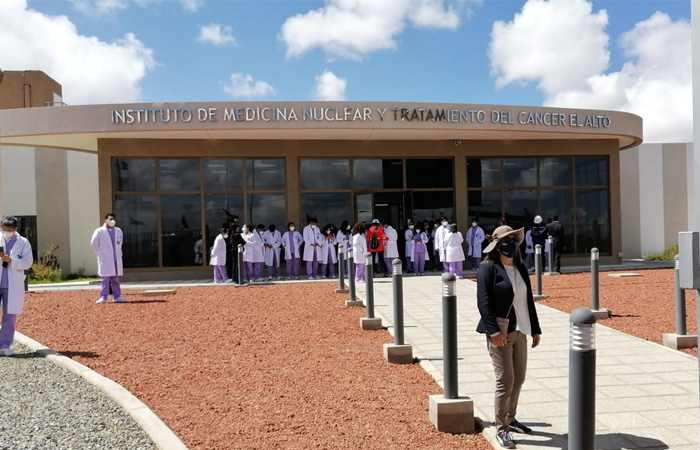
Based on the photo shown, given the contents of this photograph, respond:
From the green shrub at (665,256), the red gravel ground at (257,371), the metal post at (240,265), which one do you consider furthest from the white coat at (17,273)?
the green shrub at (665,256)

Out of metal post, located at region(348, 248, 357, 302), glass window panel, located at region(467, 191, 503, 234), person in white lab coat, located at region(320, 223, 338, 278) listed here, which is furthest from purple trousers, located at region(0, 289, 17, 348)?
glass window panel, located at region(467, 191, 503, 234)

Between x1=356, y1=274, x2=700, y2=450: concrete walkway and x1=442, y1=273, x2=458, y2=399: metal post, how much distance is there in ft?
1.36

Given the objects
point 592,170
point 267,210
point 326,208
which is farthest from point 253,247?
point 592,170

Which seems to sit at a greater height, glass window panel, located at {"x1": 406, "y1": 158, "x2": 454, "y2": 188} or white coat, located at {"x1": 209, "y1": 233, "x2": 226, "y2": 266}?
glass window panel, located at {"x1": 406, "y1": 158, "x2": 454, "y2": 188}

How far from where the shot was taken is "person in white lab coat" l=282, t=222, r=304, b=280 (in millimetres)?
18000

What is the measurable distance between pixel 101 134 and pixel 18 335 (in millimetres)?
9505

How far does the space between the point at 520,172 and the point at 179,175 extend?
35.4 feet

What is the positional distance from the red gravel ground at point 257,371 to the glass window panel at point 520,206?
1004 centimetres

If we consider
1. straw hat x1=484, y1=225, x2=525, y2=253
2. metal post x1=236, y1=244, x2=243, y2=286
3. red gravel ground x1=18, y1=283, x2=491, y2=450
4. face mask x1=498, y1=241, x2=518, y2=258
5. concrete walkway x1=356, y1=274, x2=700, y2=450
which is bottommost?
concrete walkway x1=356, y1=274, x2=700, y2=450

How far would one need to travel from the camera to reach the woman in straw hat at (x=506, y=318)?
434cm

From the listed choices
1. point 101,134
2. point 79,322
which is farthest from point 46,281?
point 79,322

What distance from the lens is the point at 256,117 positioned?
1641cm

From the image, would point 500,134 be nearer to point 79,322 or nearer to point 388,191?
point 388,191

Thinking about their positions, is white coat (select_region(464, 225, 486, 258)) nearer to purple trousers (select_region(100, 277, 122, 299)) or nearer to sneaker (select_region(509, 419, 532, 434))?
purple trousers (select_region(100, 277, 122, 299))
